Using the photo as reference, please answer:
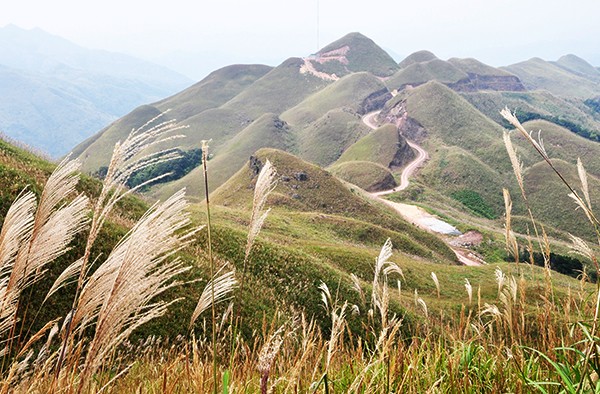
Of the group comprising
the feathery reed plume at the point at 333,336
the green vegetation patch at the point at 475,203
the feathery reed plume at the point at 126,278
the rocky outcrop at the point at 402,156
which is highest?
the feathery reed plume at the point at 126,278

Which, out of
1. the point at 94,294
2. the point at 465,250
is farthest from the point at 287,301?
the point at 465,250

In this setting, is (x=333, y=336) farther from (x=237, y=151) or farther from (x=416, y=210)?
(x=237, y=151)

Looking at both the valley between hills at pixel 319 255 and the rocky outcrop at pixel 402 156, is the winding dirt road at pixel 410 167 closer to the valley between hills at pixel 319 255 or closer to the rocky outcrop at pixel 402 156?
the valley between hills at pixel 319 255

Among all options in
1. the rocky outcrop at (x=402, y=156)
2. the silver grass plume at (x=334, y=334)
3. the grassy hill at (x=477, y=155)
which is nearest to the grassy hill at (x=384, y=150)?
the rocky outcrop at (x=402, y=156)

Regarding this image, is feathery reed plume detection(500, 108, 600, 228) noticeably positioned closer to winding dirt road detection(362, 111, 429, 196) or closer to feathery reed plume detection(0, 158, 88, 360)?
feathery reed plume detection(0, 158, 88, 360)

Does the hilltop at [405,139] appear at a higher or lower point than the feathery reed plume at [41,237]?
lower

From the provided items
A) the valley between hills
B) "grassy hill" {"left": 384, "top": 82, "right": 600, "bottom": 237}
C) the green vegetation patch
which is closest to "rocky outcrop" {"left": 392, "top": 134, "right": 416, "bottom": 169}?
the valley between hills

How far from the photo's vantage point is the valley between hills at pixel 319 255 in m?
2.10

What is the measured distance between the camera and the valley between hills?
210 cm

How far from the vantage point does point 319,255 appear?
28.5 m

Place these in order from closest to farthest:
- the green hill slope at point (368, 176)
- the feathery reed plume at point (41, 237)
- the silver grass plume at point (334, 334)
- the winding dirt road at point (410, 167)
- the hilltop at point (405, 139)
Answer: the silver grass plume at point (334, 334) < the feathery reed plume at point (41, 237) < the winding dirt road at point (410, 167) < the green hill slope at point (368, 176) < the hilltop at point (405, 139)

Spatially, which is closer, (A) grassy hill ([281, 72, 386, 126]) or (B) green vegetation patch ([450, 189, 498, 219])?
(B) green vegetation patch ([450, 189, 498, 219])

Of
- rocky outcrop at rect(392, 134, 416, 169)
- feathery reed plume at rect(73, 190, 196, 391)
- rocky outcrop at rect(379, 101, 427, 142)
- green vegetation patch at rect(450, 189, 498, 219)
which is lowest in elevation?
green vegetation patch at rect(450, 189, 498, 219)

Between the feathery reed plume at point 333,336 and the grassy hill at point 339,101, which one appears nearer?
the feathery reed plume at point 333,336
